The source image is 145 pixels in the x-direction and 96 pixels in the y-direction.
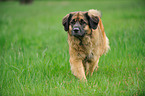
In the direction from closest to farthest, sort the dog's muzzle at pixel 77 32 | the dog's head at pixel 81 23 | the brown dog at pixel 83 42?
1. the dog's muzzle at pixel 77 32
2. the dog's head at pixel 81 23
3. the brown dog at pixel 83 42

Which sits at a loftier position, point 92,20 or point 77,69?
point 92,20

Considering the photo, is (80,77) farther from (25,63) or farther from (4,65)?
(4,65)

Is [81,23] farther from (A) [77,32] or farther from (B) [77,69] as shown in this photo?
(B) [77,69]

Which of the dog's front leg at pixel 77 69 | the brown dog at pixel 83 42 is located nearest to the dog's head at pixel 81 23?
the brown dog at pixel 83 42

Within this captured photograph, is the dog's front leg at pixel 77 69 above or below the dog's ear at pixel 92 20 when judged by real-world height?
below

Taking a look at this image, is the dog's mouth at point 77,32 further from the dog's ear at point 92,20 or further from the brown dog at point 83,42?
the dog's ear at point 92,20

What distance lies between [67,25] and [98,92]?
1.84 m

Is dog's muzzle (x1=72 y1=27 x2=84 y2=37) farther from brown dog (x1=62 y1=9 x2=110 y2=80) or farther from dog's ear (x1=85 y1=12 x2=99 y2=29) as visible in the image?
dog's ear (x1=85 y1=12 x2=99 y2=29)

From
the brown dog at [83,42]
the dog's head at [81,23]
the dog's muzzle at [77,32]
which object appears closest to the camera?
the dog's muzzle at [77,32]

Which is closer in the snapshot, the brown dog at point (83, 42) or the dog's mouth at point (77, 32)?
the dog's mouth at point (77, 32)

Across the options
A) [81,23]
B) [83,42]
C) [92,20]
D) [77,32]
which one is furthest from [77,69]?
[92,20]

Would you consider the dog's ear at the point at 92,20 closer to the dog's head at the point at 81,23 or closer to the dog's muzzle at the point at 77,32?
the dog's head at the point at 81,23

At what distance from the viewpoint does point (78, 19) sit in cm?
411

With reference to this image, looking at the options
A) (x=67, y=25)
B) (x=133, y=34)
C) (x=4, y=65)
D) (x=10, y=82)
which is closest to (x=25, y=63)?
(x=4, y=65)
